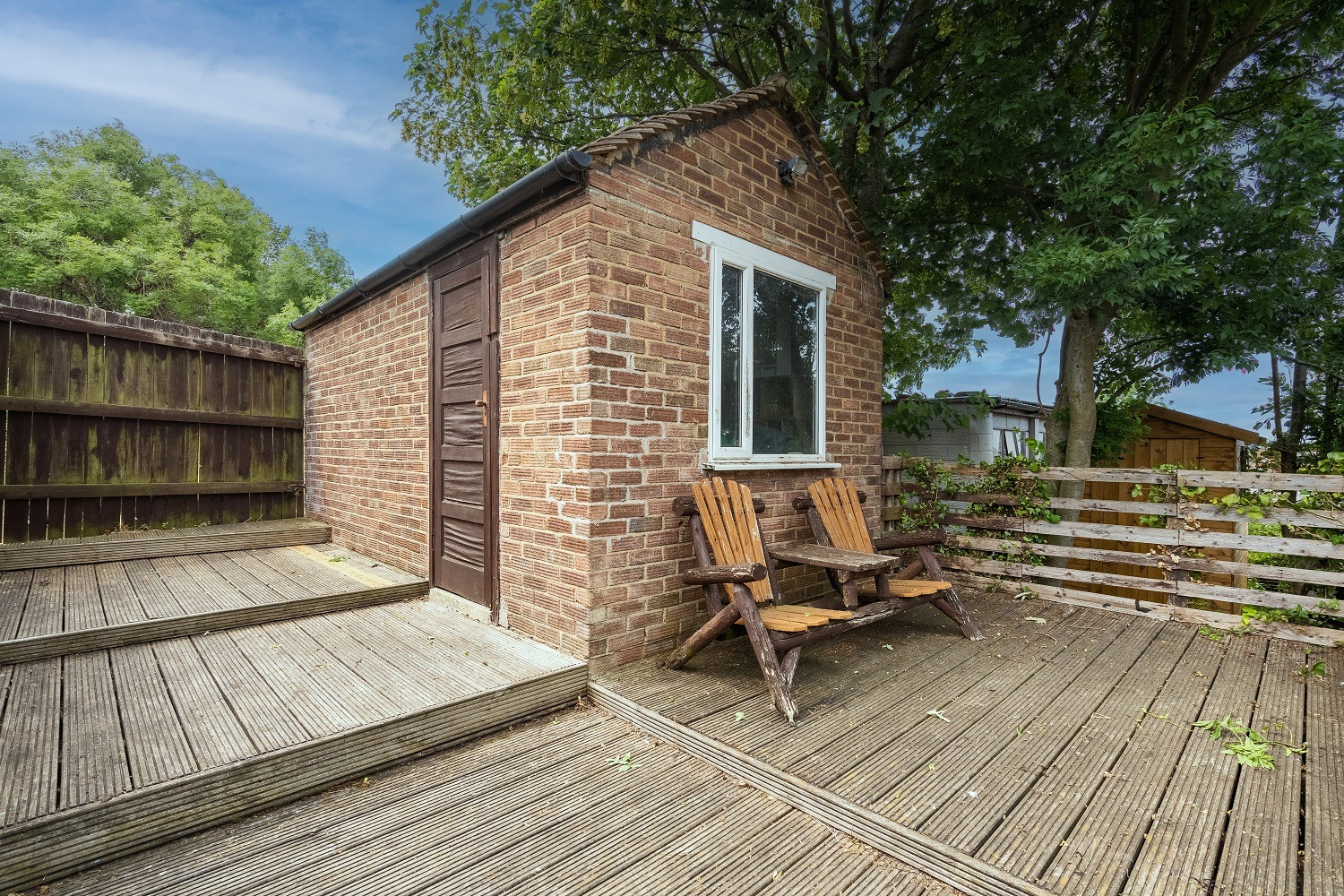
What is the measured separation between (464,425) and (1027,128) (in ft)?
18.4

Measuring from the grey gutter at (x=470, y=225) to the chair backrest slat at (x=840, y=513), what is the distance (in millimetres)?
2604

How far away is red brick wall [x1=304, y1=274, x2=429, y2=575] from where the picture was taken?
4766 mm

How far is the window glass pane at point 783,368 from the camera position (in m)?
4.10

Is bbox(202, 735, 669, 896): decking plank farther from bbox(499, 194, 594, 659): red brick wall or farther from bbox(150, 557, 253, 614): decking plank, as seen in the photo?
bbox(150, 557, 253, 614): decking plank

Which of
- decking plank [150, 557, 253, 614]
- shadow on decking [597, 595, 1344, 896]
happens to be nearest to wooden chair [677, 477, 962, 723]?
shadow on decking [597, 595, 1344, 896]

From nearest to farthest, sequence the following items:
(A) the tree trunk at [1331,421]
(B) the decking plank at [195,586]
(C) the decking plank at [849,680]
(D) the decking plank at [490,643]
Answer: (C) the decking plank at [849,680] < (D) the decking plank at [490,643] < (B) the decking plank at [195,586] < (A) the tree trunk at [1331,421]

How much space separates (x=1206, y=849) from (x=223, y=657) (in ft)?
14.2

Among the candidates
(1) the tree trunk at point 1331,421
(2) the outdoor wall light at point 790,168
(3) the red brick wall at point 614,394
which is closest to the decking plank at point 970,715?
(3) the red brick wall at point 614,394

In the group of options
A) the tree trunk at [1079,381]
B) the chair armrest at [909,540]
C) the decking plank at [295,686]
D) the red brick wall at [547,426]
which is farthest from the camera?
the tree trunk at [1079,381]

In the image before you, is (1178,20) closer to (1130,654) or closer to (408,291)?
(1130,654)

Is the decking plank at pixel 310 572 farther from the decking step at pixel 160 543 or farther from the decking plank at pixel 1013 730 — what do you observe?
the decking plank at pixel 1013 730

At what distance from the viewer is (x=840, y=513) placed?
424cm

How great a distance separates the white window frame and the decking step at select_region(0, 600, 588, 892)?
1664 millimetres

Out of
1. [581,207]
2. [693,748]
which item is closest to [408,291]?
[581,207]
